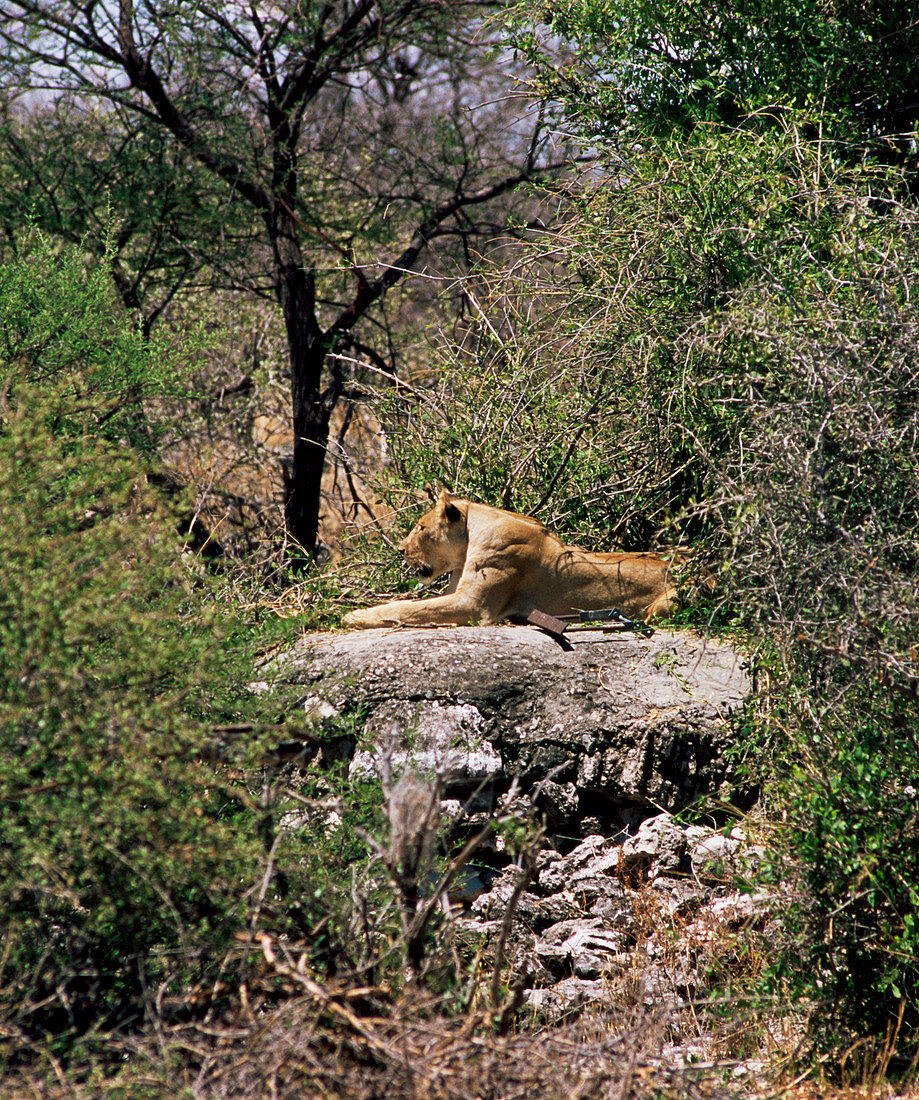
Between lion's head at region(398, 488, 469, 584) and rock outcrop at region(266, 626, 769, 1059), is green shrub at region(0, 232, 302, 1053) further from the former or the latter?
lion's head at region(398, 488, 469, 584)

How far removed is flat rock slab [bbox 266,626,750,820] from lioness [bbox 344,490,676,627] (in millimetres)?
701

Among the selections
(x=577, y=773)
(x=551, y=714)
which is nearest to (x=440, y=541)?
(x=551, y=714)

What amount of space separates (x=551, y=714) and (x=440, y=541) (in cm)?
151

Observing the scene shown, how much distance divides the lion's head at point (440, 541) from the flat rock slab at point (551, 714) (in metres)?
1.01

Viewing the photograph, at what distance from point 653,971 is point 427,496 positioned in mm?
3588

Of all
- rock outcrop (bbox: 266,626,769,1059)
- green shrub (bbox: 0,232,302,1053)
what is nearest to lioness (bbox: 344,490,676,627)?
rock outcrop (bbox: 266,626,769,1059)

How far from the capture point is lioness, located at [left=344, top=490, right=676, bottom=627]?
5938 millimetres

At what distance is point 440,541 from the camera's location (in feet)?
20.3

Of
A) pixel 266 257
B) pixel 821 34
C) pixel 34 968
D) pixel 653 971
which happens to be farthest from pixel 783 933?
pixel 266 257

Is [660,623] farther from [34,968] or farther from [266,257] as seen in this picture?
[266,257]

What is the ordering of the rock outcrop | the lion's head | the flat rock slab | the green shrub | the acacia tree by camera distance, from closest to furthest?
the green shrub → the rock outcrop → the flat rock slab → the lion's head → the acacia tree

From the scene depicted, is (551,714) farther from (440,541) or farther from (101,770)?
(101,770)

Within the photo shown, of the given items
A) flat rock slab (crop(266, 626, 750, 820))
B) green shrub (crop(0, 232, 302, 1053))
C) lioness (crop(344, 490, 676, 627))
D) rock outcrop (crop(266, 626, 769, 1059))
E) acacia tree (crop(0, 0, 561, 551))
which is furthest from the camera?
acacia tree (crop(0, 0, 561, 551))

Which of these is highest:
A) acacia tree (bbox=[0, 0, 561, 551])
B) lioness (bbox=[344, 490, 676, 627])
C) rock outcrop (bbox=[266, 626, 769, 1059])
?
acacia tree (bbox=[0, 0, 561, 551])
